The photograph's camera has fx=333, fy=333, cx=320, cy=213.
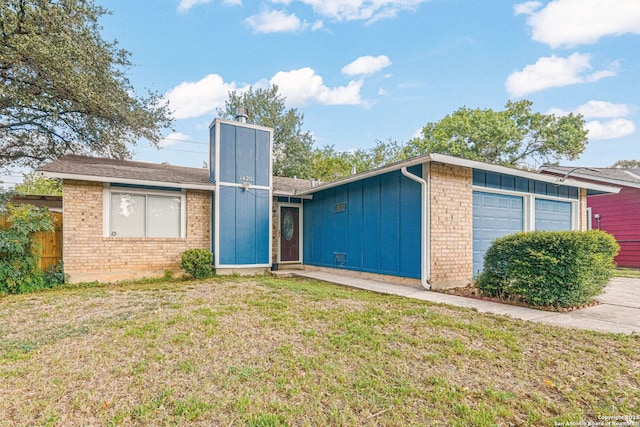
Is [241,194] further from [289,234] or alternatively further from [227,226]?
[289,234]

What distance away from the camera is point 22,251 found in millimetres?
6734

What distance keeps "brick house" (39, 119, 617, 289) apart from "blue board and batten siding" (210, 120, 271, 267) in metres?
0.03

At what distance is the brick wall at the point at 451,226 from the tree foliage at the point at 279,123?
1948 cm

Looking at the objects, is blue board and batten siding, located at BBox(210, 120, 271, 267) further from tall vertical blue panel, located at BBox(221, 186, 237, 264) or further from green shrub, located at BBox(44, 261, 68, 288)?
green shrub, located at BBox(44, 261, 68, 288)

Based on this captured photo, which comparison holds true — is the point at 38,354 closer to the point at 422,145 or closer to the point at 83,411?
the point at 83,411

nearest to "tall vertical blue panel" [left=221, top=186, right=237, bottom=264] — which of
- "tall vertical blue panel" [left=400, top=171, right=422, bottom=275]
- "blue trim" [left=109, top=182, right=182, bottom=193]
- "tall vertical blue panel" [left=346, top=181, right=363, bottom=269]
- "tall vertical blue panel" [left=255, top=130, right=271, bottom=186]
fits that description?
"tall vertical blue panel" [left=255, top=130, right=271, bottom=186]

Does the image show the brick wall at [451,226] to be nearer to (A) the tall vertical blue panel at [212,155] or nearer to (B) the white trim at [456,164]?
(B) the white trim at [456,164]

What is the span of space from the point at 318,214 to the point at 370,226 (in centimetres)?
259

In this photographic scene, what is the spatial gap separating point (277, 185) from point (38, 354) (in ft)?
27.9

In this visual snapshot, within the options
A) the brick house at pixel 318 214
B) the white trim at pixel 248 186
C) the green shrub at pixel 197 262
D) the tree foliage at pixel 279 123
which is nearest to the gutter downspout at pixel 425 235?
the brick house at pixel 318 214

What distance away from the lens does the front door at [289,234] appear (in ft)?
36.3

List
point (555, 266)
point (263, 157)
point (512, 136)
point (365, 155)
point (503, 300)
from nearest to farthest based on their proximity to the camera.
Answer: point (555, 266)
point (503, 300)
point (263, 157)
point (512, 136)
point (365, 155)

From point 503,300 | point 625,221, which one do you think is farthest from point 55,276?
point 625,221

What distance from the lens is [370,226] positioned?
8266 millimetres
